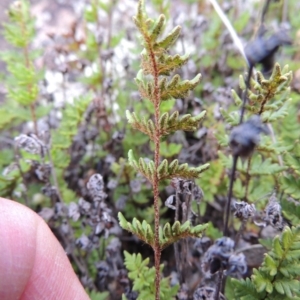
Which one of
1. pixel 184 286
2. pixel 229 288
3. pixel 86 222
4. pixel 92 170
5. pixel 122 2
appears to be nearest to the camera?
pixel 229 288

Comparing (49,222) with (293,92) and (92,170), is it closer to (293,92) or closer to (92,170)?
(92,170)

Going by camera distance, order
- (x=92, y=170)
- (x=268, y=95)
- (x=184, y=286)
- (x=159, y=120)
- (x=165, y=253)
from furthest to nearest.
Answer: (x=92, y=170) → (x=165, y=253) → (x=184, y=286) → (x=268, y=95) → (x=159, y=120)

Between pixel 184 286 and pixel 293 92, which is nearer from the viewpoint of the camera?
pixel 184 286

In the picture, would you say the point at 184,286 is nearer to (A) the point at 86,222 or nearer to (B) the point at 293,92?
(A) the point at 86,222

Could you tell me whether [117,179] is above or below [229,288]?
above

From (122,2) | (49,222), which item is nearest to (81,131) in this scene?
(49,222)

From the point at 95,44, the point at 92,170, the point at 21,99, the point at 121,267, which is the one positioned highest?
the point at 95,44
